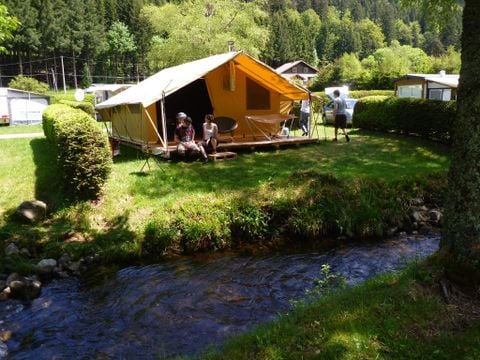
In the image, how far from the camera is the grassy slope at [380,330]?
354 cm

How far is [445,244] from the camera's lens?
15.0ft

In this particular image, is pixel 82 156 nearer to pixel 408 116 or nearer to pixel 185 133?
pixel 185 133

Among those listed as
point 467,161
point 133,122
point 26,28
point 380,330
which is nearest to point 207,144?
point 133,122

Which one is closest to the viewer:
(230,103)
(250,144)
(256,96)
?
(250,144)

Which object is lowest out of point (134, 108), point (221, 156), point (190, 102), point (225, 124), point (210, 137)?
point (221, 156)

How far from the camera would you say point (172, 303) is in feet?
20.9

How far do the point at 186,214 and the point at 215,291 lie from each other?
229 cm

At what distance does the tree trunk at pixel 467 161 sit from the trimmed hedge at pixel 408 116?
1019cm

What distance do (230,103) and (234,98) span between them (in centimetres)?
23

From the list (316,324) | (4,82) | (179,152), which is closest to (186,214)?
(179,152)

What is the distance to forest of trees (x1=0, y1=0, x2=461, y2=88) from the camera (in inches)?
1313

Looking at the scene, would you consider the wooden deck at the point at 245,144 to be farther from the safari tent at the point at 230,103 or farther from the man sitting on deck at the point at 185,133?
the man sitting on deck at the point at 185,133

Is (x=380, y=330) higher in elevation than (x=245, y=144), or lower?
lower

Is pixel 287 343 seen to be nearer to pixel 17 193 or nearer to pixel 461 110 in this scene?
pixel 461 110
